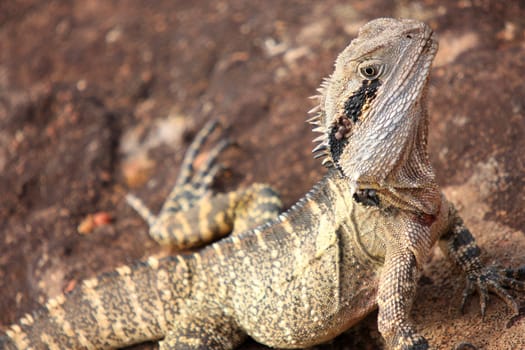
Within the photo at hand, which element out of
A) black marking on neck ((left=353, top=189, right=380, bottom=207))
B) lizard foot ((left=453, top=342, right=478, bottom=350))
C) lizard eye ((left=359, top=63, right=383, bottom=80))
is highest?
lizard eye ((left=359, top=63, right=383, bottom=80))

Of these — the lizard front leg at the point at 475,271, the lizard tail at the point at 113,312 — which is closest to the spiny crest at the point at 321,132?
the lizard front leg at the point at 475,271

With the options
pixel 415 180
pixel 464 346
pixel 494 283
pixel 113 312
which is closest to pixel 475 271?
pixel 494 283

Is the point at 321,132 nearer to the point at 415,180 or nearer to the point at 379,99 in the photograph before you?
the point at 379,99

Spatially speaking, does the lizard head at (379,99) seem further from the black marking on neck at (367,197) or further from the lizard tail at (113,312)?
the lizard tail at (113,312)

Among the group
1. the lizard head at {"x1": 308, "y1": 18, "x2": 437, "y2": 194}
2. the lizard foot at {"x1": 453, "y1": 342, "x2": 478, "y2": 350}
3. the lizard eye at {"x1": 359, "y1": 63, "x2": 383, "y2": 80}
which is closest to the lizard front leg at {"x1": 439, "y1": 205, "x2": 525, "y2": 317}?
the lizard foot at {"x1": 453, "y1": 342, "x2": 478, "y2": 350}

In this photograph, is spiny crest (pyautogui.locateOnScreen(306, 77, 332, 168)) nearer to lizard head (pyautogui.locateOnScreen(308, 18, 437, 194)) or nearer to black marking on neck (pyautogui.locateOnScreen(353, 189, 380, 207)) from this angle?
lizard head (pyautogui.locateOnScreen(308, 18, 437, 194))

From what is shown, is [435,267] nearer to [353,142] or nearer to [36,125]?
[353,142]

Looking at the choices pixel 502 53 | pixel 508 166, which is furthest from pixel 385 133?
pixel 502 53
